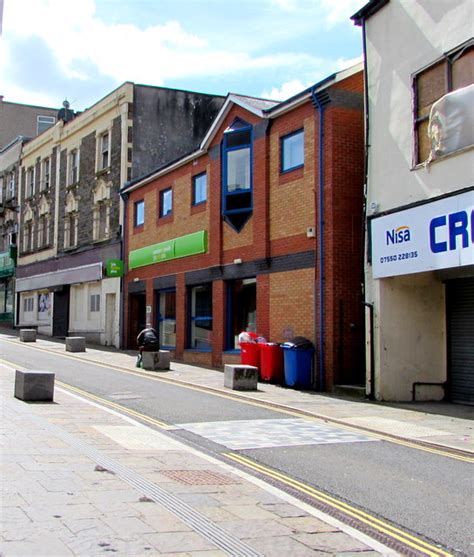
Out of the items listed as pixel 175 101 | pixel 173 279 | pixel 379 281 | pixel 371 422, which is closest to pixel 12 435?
pixel 371 422

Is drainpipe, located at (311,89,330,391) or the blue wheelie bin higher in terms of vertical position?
drainpipe, located at (311,89,330,391)

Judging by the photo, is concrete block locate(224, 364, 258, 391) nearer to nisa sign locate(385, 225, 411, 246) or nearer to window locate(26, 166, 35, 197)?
nisa sign locate(385, 225, 411, 246)

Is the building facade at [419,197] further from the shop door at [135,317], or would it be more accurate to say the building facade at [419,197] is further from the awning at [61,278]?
the awning at [61,278]

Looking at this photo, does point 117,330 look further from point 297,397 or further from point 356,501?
point 356,501

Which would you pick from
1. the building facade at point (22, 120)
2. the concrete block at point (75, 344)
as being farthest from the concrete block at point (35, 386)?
the building facade at point (22, 120)

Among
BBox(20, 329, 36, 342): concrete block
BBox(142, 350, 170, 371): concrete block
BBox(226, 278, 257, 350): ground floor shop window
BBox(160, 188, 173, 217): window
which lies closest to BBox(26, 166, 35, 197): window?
BBox(20, 329, 36, 342): concrete block

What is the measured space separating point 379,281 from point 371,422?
171 inches

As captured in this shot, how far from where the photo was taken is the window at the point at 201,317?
76.9ft

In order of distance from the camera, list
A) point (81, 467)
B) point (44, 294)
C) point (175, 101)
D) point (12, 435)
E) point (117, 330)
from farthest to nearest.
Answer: point (44, 294) → point (175, 101) → point (117, 330) → point (12, 435) → point (81, 467)

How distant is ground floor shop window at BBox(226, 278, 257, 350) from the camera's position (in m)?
20.9

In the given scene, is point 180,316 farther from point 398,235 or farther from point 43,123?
point 43,123

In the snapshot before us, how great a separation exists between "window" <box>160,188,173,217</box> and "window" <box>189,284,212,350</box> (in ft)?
11.9

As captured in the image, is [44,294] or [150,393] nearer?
[150,393]

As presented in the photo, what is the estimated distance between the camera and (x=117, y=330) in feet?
101
